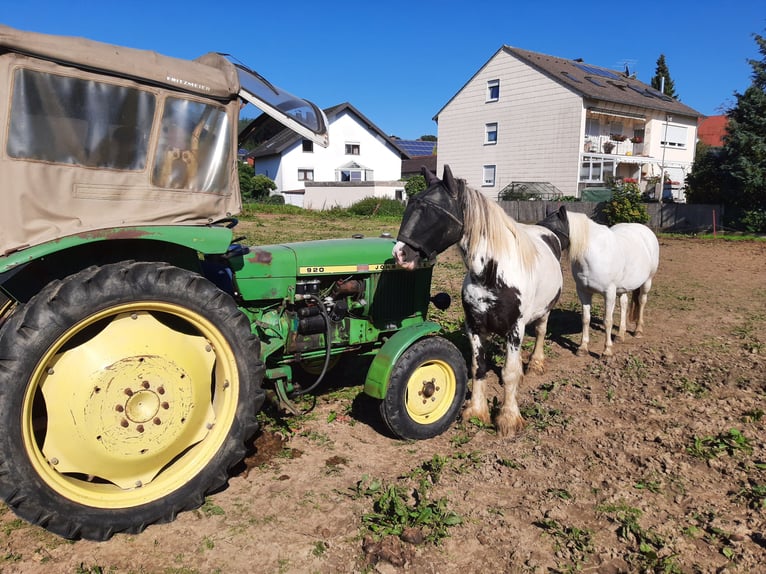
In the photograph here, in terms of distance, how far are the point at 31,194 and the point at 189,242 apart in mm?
813

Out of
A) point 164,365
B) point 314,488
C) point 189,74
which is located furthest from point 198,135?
point 314,488

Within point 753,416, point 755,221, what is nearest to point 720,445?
point 753,416

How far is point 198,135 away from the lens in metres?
3.41

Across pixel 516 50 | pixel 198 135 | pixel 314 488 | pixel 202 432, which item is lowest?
pixel 314 488

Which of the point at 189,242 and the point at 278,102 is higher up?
the point at 278,102

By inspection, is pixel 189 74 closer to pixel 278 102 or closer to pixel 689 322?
pixel 278 102

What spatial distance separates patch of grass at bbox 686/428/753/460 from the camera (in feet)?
13.5

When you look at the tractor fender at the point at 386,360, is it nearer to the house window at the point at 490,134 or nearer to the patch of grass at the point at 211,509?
the patch of grass at the point at 211,509

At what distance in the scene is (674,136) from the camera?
34594 millimetres

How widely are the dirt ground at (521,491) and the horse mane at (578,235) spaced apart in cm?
156

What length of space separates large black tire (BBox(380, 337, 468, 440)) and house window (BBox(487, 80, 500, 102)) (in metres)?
30.8

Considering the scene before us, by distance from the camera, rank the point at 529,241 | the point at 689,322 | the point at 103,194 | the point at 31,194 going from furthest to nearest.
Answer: the point at 689,322 → the point at 529,241 → the point at 103,194 → the point at 31,194

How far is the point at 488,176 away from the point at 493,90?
5.04 metres

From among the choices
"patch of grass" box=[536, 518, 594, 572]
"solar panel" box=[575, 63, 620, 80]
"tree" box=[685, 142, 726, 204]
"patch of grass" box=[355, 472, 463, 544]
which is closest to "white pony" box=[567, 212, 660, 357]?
"patch of grass" box=[536, 518, 594, 572]
